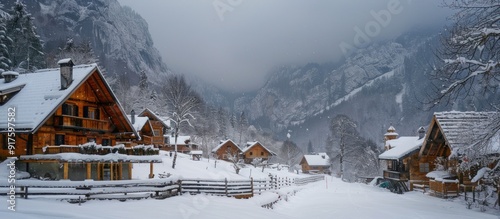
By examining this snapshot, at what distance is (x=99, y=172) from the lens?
101 feet

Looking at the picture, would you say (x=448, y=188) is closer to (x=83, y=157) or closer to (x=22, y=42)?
(x=83, y=157)

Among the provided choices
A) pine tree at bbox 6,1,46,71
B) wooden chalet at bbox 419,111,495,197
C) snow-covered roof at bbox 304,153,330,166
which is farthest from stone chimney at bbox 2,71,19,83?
snow-covered roof at bbox 304,153,330,166

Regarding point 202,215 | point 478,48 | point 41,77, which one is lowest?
point 202,215

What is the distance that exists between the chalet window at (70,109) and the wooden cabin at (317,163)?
6847 centimetres

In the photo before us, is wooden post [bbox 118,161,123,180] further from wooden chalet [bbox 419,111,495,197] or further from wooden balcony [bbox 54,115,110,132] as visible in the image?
wooden chalet [bbox 419,111,495,197]

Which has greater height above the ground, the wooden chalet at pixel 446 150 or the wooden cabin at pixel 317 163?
the wooden chalet at pixel 446 150

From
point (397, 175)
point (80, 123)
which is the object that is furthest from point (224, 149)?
point (80, 123)

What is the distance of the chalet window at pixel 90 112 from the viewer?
32.2 metres

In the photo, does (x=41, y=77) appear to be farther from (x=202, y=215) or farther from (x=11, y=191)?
(x=202, y=215)

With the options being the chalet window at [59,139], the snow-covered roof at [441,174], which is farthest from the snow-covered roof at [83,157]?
the snow-covered roof at [441,174]

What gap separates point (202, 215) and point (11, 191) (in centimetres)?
884

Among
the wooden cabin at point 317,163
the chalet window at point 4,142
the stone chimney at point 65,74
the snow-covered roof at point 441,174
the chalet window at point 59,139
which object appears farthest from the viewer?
the wooden cabin at point 317,163

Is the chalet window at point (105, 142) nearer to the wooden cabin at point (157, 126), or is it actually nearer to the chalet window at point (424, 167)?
the wooden cabin at point (157, 126)

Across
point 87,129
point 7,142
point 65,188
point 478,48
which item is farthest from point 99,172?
point 478,48
